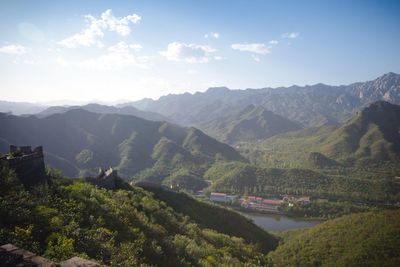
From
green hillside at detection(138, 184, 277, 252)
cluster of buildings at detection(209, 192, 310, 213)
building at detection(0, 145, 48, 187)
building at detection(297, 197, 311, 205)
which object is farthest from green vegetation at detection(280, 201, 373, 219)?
building at detection(0, 145, 48, 187)

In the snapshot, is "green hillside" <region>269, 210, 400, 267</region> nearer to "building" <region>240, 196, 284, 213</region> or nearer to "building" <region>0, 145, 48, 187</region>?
"building" <region>0, 145, 48, 187</region>

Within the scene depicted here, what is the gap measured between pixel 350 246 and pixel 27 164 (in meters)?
46.9

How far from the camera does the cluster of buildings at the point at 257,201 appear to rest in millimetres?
128750

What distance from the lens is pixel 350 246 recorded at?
163ft

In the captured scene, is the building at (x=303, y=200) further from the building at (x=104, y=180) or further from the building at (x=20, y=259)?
the building at (x=20, y=259)

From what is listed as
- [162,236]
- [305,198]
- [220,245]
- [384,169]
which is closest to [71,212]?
[162,236]

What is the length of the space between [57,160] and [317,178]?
442 feet

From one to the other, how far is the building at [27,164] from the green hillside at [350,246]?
31942 millimetres

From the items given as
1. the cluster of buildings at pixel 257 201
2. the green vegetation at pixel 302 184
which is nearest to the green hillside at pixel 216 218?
the cluster of buildings at pixel 257 201

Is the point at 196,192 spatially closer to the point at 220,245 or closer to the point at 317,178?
the point at 317,178

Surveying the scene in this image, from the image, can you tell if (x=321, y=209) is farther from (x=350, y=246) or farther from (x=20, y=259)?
(x=20, y=259)

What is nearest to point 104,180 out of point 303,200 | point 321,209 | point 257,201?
point 321,209

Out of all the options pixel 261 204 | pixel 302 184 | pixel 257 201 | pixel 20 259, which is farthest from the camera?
pixel 302 184

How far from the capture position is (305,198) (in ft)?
455
